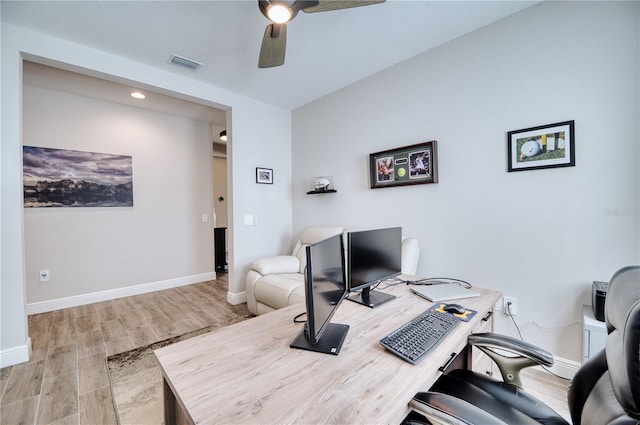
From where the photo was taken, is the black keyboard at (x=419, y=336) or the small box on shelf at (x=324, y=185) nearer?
the black keyboard at (x=419, y=336)

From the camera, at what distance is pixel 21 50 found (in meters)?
2.00

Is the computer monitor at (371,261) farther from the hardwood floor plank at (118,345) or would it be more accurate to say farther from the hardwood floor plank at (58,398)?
the hardwood floor plank at (118,345)

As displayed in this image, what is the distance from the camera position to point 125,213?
3.61m

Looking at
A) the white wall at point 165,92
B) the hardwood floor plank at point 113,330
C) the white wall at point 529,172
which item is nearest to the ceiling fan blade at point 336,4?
the white wall at point 529,172

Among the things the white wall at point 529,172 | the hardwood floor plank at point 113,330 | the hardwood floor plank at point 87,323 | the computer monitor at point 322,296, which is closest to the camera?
the computer monitor at point 322,296

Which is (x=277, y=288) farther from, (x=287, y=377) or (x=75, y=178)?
(x=75, y=178)

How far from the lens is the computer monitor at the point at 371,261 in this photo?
4.50 feet

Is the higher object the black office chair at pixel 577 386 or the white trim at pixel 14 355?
the black office chair at pixel 577 386

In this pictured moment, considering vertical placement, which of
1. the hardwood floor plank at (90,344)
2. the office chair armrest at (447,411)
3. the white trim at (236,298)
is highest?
the office chair armrest at (447,411)

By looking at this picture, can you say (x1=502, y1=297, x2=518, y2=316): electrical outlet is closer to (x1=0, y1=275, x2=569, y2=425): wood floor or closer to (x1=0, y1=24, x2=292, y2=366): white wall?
(x1=0, y1=275, x2=569, y2=425): wood floor

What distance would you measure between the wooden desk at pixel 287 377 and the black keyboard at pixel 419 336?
24 millimetres

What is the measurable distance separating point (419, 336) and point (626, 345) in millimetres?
584

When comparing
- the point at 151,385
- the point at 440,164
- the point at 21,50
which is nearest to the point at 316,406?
the point at 151,385

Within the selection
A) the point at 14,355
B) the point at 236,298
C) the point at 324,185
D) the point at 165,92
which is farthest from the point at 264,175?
the point at 14,355
